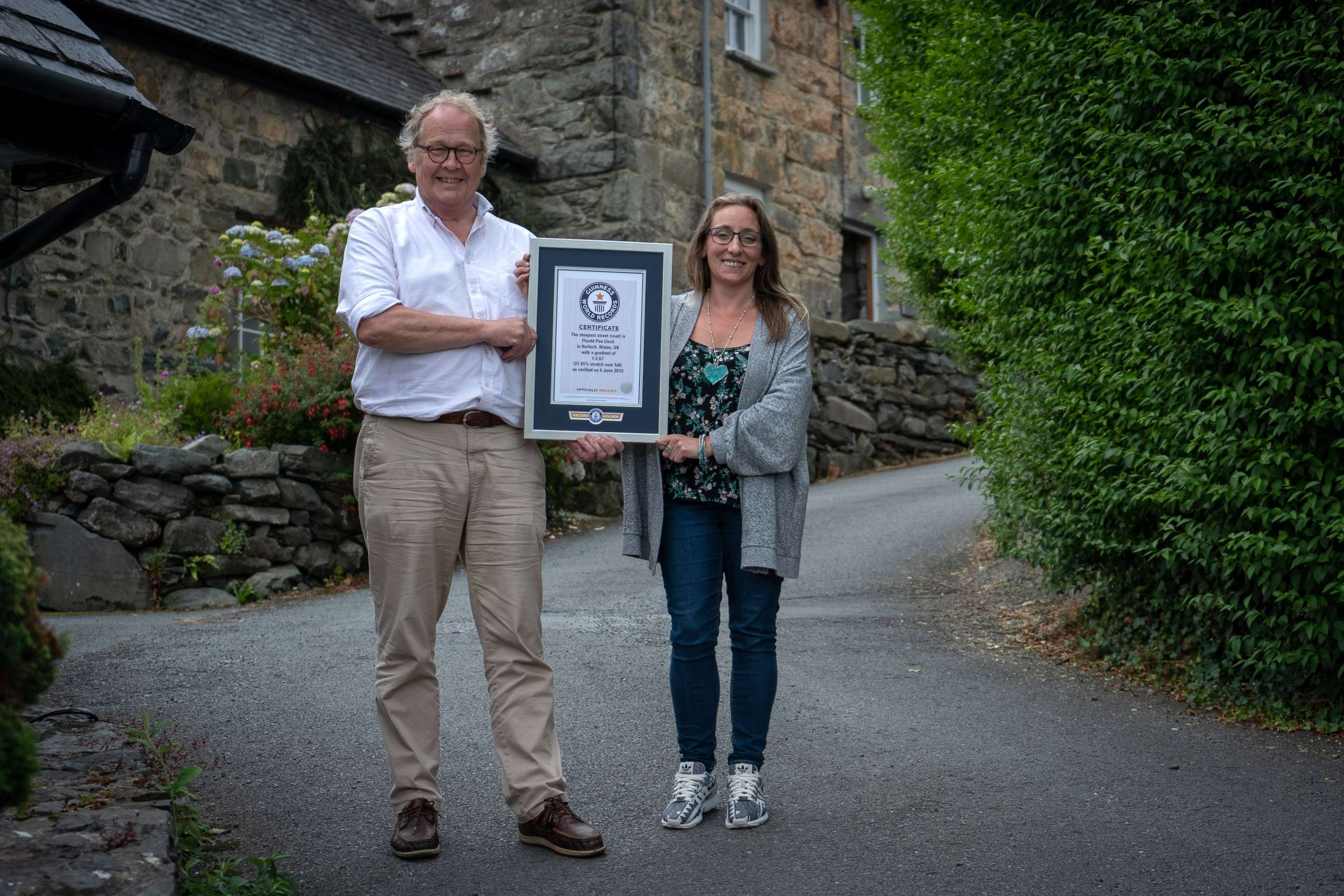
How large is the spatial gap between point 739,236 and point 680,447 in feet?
2.24

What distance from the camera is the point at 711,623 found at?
404 cm

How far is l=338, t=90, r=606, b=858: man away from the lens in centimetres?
372

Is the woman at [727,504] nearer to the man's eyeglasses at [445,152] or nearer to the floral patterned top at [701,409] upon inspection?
the floral patterned top at [701,409]

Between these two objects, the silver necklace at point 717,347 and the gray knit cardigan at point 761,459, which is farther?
the silver necklace at point 717,347

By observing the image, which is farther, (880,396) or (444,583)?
(880,396)

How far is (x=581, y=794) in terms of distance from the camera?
4.36m

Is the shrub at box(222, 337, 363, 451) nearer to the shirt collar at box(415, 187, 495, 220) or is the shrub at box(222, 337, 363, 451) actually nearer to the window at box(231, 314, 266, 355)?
the window at box(231, 314, 266, 355)

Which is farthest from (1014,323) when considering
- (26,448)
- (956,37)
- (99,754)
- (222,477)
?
(26,448)

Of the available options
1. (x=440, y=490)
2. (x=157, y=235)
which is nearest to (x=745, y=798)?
(x=440, y=490)

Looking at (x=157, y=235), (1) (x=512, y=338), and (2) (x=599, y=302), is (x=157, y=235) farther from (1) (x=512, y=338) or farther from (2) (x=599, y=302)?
(1) (x=512, y=338)

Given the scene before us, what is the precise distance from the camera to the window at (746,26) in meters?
16.2

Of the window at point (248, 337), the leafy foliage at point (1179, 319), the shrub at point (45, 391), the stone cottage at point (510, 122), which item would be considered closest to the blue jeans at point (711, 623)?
the leafy foliage at point (1179, 319)

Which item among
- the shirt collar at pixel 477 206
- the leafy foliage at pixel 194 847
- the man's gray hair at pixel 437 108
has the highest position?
the man's gray hair at pixel 437 108

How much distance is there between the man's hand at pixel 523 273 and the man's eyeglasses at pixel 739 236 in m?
0.60
